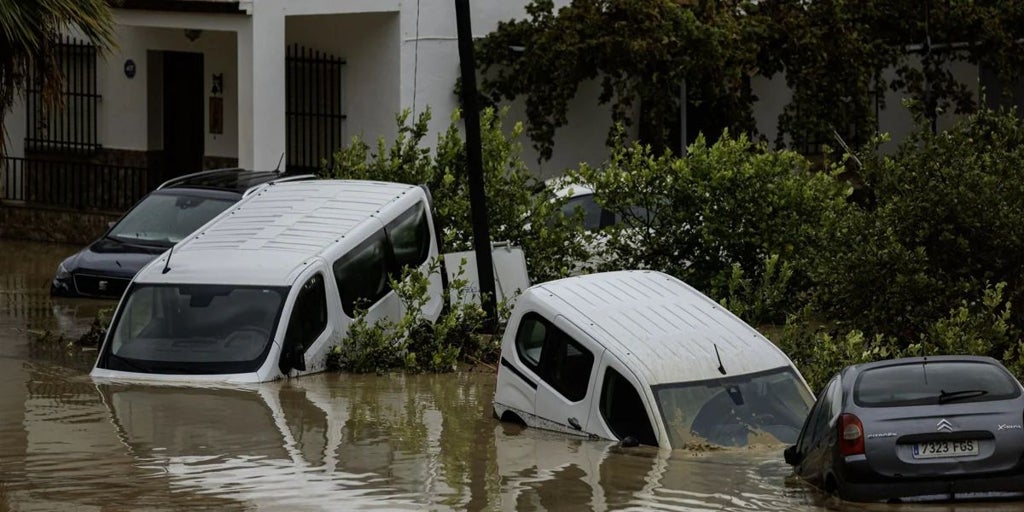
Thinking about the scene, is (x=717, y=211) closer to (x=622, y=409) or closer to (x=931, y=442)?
(x=622, y=409)

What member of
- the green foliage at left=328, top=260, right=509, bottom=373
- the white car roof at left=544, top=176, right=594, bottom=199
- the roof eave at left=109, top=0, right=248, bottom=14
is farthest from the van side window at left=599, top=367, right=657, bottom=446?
the roof eave at left=109, top=0, right=248, bottom=14

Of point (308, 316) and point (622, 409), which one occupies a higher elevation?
point (308, 316)

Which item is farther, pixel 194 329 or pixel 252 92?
pixel 252 92

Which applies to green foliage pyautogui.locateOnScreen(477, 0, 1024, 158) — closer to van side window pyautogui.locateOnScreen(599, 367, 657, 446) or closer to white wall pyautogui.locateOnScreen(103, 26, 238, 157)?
white wall pyautogui.locateOnScreen(103, 26, 238, 157)

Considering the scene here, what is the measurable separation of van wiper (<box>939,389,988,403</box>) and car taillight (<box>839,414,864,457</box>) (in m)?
0.50

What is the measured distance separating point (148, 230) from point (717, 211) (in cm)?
675

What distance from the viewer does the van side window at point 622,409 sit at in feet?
38.8

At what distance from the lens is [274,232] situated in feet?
51.9

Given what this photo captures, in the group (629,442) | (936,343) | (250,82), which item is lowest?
(629,442)

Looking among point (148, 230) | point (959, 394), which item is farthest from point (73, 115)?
point (959, 394)

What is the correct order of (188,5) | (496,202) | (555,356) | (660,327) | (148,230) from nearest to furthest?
(660,327) < (555,356) < (496,202) < (148,230) < (188,5)

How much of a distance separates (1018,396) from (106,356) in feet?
25.8

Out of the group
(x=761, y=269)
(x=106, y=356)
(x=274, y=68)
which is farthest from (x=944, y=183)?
(x=274, y=68)

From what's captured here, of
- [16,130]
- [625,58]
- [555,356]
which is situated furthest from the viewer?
[16,130]
